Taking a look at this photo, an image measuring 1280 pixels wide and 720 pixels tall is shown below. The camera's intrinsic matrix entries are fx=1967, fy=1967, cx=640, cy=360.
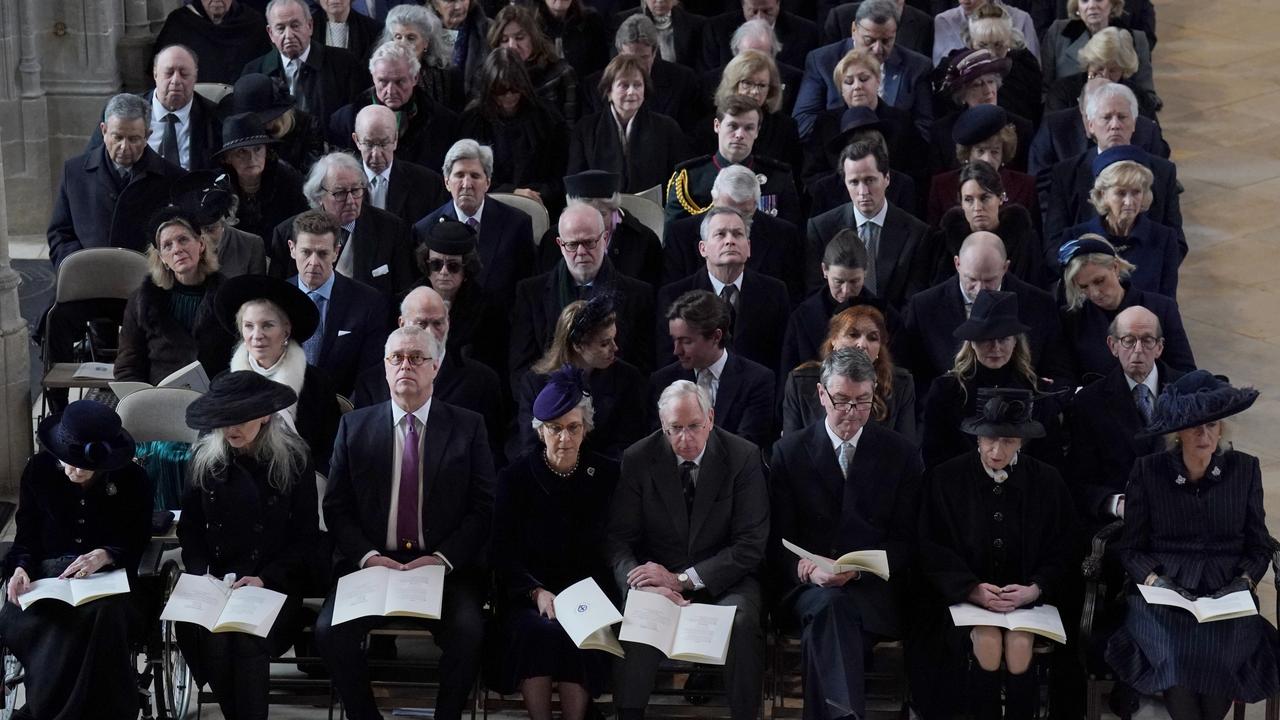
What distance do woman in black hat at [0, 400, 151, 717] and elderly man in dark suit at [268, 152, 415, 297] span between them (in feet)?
6.68

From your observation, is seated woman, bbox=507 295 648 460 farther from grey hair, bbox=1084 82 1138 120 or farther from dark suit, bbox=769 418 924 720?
grey hair, bbox=1084 82 1138 120

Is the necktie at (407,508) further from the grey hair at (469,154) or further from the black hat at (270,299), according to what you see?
the grey hair at (469,154)

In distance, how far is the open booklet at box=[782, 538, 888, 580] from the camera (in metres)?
6.75

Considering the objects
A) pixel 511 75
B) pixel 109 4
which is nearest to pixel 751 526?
pixel 511 75

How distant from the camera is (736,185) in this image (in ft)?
28.3

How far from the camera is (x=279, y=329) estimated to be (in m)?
7.50

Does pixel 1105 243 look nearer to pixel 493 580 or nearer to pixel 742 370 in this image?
pixel 742 370

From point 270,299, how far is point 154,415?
616 millimetres

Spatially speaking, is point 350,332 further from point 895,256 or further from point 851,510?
point 895,256

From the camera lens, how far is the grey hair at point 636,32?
10.2 m

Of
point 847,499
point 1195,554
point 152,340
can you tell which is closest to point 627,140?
point 152,340

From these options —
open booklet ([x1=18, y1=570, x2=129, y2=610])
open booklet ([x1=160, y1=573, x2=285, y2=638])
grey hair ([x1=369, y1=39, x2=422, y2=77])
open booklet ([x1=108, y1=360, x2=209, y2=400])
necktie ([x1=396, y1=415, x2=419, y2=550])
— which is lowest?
open booklet ([x1=160, y1=573, x2=285, y2=638])

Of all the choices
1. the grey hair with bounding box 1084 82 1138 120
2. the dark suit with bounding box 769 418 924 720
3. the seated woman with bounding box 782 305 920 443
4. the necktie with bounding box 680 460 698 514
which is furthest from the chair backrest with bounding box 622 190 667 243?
the necktie with bounding box 680 460 698 514

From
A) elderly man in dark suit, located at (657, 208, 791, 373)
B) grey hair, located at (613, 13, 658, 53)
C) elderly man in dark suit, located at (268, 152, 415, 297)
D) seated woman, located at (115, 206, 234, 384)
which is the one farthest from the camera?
grey hair, located at (613, 13, 658, 53)
